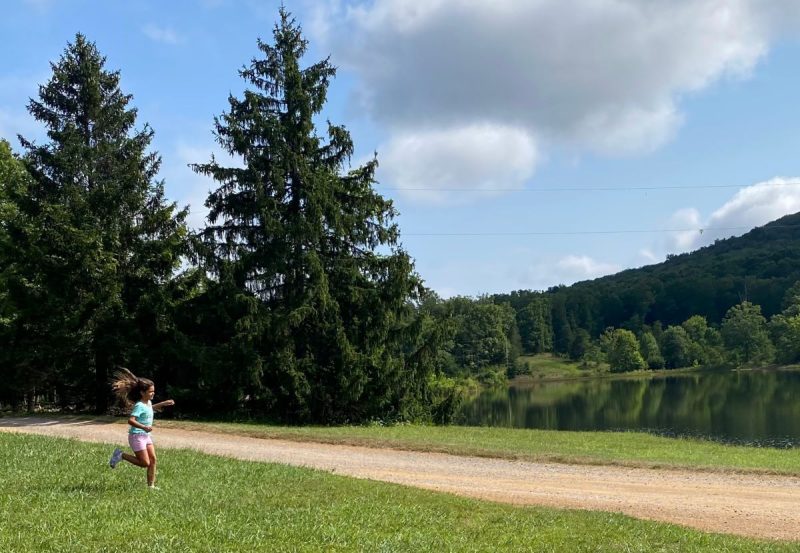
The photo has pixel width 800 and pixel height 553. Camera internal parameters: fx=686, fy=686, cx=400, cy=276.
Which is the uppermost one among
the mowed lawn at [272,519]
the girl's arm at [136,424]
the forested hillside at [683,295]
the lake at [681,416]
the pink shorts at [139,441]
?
the forested hillside at [683,295]

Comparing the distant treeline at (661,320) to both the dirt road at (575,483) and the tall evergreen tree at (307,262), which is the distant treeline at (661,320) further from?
the dirt road at (575,483)

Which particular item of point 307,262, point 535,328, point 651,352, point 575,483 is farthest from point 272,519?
point 535,328

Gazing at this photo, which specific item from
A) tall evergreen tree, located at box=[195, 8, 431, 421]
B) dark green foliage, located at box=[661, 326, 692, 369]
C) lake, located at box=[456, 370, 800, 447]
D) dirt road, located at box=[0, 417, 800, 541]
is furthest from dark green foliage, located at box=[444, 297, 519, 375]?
dirt road, located at box=[0, 417, 800, 541]

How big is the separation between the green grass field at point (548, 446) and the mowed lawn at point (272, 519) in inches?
243

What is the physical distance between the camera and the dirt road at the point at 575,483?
33.0ft

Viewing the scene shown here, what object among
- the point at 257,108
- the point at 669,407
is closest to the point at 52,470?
the point at 257,108

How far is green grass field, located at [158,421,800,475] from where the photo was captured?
15.1 metres

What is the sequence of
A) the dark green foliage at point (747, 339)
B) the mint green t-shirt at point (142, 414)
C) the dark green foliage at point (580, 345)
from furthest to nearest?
the dark green foliage at point (580, 345)
the dark green foliage at point (747, 339)
the mint green t-shirt at point (142, 414)

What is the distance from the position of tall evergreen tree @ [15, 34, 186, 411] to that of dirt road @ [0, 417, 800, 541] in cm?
615

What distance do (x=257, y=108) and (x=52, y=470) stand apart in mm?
16565

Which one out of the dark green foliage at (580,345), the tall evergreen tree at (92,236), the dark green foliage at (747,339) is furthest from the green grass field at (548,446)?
the dark green foliage at (580,345)

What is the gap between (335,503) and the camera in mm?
8516

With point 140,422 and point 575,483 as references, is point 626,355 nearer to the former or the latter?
point 575,483

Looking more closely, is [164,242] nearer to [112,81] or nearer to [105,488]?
[112,81]
